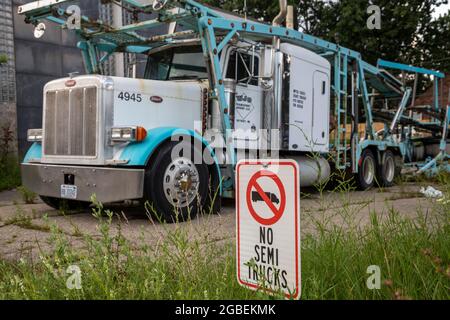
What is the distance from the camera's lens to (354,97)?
28.8 ft

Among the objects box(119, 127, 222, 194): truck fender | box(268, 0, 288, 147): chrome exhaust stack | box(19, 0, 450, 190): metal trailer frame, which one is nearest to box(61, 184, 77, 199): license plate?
box(119, 127, 222, 194): truck fender

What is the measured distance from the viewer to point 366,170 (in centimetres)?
938

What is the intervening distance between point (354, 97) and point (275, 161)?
7168mm

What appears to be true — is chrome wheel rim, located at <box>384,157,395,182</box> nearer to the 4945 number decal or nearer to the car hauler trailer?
the car hauler trailer

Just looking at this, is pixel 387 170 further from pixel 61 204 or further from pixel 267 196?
pixel 267 196

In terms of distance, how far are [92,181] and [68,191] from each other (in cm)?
42

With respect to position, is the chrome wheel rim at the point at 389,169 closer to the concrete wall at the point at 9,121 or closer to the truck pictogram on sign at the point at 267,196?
the concrete wall at the point at 9,121

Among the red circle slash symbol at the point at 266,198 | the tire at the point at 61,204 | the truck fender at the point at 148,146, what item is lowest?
the tire at the point at 61,204

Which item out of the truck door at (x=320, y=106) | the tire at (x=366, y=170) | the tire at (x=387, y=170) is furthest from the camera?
the tire at (x=387, y=170)

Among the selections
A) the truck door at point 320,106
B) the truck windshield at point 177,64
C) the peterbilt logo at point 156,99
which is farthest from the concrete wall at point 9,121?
the truck door at point 320,106

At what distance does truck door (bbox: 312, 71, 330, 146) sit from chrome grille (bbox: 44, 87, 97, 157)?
3.69 meters

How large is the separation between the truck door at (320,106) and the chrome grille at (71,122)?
3.69m

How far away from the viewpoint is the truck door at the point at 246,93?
6.21 m

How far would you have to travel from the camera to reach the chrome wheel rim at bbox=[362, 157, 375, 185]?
9.31 metres
